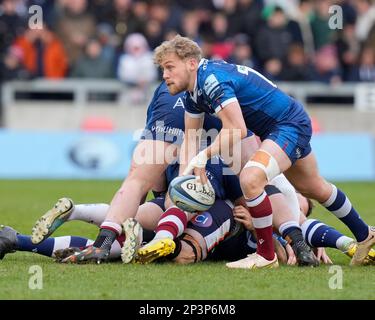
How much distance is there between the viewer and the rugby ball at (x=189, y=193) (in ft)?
25.6

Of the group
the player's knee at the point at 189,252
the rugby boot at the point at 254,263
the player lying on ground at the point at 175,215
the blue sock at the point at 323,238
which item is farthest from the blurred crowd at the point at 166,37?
the rugby boot at the point at 254,263

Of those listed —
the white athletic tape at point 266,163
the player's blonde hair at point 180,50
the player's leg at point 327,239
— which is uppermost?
the player's blonde hair at point 180,50

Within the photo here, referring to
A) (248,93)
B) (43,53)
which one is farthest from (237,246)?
(43,53)

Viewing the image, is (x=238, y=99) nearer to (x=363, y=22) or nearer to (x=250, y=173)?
(x=250, y=173)

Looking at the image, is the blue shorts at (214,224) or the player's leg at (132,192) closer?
the player's leg at (132,192)

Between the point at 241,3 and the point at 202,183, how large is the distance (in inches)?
462

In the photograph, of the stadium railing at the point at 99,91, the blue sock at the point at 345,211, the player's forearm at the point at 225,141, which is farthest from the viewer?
the stadium railing at the point at 99,91

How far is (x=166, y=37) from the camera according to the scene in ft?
60.2

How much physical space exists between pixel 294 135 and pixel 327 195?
75cm

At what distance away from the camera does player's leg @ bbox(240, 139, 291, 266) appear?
775 cm

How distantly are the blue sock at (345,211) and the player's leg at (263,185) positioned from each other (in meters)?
0.77

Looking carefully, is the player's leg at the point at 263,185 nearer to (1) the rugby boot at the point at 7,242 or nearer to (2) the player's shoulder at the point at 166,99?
(2) the player's shoulder at the point at 166,99

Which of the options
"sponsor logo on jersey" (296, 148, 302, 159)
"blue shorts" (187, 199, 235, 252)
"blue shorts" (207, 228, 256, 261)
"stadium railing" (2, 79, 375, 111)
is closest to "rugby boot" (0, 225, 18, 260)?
"blue shorts" (187, 199, 235, 252)
